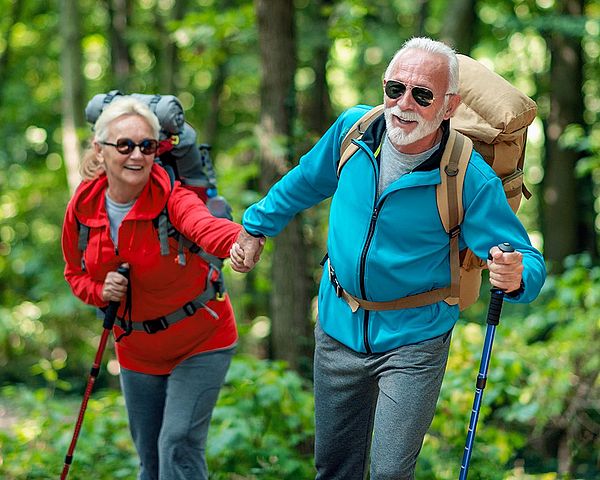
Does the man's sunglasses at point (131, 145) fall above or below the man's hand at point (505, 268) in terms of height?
above

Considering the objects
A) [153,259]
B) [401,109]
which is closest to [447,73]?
[401,109]

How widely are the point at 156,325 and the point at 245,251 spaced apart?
802 mm

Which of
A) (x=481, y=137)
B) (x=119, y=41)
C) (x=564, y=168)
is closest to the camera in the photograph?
(x=481, y=137)

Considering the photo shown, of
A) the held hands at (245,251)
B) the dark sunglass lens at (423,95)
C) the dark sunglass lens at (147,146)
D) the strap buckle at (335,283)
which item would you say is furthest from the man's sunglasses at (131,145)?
the dark sunglass lens at (423,95)

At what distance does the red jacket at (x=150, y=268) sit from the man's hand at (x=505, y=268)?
4.46 feet

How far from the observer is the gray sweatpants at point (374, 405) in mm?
3512

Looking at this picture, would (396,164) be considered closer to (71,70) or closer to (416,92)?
(416,92)

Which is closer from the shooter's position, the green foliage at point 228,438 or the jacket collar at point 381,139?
the jacket collar at point 381,139

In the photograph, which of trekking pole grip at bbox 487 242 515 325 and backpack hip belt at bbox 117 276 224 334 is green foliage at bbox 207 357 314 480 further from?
trekking pole grip at bbox 487 242 515 325

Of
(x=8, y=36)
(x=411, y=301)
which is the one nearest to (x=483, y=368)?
(x=411, y=301)

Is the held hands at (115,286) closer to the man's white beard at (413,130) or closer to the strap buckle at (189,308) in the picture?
the strap buckle at (189,308)

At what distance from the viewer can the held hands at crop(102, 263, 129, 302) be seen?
427cm

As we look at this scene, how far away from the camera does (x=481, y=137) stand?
12.0 feet

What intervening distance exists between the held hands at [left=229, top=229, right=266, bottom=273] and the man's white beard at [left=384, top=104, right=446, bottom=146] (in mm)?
814
